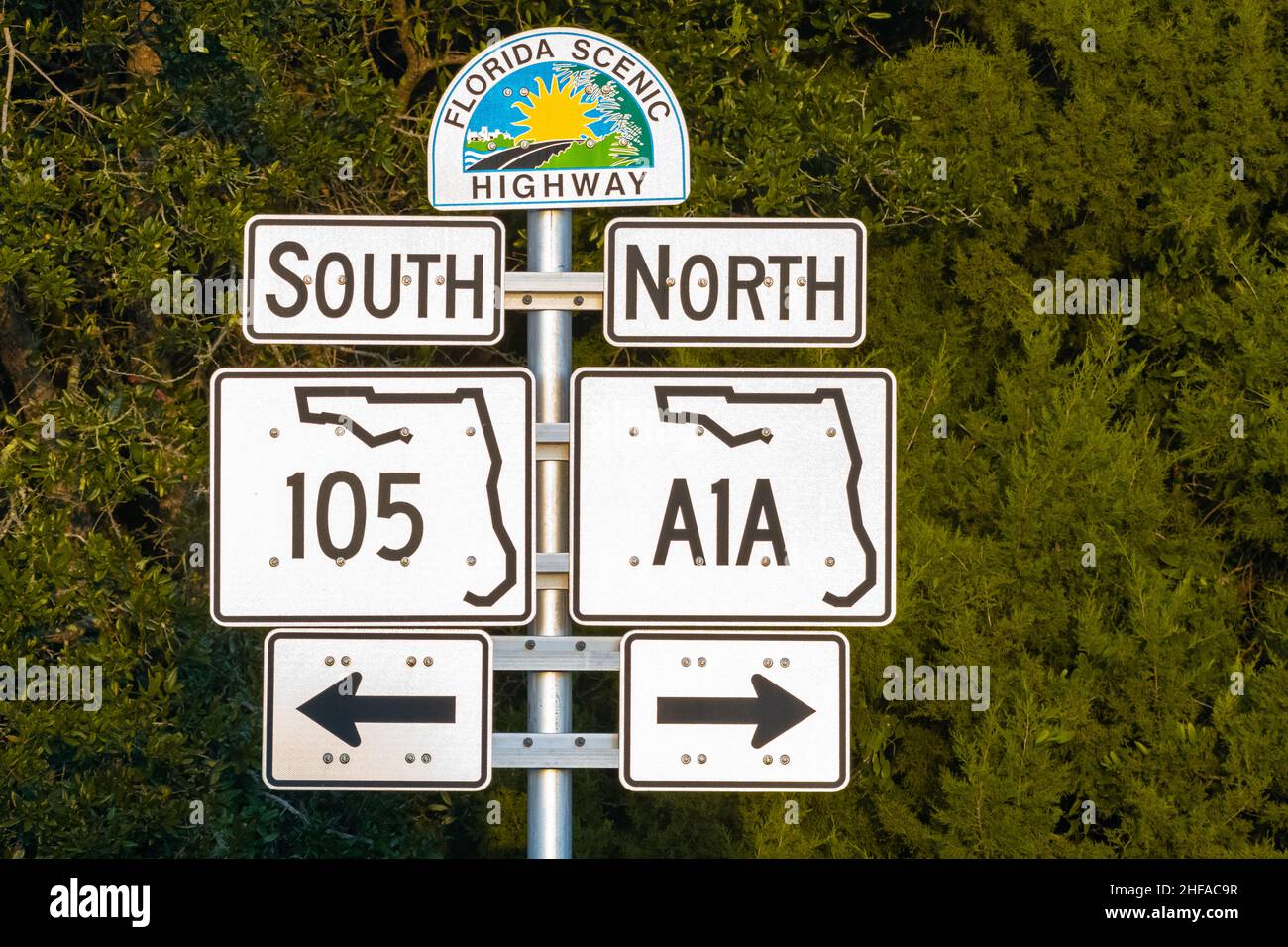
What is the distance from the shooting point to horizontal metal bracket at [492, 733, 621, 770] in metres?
2.93

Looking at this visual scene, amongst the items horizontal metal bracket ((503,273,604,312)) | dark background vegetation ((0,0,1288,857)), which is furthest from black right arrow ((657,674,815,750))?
→ dark background vegetation ((0,0,1288,857))

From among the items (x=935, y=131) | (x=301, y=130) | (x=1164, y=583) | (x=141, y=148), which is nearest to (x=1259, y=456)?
(x=1164, y=583)

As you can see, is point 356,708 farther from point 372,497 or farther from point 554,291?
point 554,291

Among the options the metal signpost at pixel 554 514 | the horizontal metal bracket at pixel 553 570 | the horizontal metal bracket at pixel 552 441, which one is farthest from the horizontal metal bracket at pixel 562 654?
the horizontal metal bracket at pixel 552 441

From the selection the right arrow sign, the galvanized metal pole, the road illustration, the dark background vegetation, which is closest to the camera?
the right arrow sign

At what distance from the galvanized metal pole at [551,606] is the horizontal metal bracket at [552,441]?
0.7 inches

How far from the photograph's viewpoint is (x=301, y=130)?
736 centimetres

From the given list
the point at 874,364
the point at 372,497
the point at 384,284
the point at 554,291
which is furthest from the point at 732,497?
the point at 874,364

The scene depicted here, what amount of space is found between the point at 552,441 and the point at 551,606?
32 centimetres

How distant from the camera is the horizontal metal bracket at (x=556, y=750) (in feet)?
9.60

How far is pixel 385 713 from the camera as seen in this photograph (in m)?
2.92

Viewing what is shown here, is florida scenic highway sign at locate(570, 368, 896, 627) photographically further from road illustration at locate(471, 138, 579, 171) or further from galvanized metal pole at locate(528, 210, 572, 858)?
road illustration at locate(471, 138, 579, 171)

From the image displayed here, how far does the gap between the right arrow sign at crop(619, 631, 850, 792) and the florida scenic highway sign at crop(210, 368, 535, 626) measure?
28 centimetres
